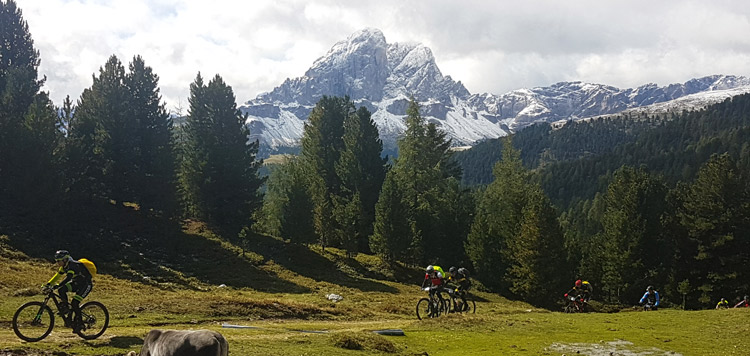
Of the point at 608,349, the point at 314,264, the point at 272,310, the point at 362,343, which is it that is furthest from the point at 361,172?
the point at 608,349

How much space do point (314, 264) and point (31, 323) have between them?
122ft

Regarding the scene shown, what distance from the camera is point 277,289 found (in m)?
41.4

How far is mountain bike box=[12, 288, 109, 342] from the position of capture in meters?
15.6

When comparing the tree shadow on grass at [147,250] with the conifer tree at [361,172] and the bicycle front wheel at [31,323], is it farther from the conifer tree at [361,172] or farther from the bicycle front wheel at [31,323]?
the bicycle front wheel at [31,323]

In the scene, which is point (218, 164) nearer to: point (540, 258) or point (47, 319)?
point (540, 258)

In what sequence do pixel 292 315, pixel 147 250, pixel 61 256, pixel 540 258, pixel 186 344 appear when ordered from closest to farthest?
pixel 186 344, pixel 61 256, pixel 292 315, pixel 147 250, pixel 540 258

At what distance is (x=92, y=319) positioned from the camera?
54.6 ft

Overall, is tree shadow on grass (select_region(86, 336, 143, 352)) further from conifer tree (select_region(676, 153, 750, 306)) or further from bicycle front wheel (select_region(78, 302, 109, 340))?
conifer tree (select_region(676, 153, 750, 306))

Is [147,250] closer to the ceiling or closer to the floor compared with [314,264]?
closer to the ceiling

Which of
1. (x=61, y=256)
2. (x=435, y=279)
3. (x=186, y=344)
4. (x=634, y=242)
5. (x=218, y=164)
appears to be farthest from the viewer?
(x=218, y=164)

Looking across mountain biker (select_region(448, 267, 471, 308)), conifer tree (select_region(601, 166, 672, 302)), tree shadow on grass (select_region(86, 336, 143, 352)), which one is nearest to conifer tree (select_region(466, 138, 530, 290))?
conifer tree (select_region(601, 166, 672, 302))

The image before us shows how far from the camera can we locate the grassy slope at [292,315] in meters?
17.5

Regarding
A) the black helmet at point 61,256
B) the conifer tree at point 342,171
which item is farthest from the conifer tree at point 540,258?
the black helmet at point 61,256

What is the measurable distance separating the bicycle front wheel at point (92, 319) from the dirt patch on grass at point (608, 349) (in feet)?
50.8
